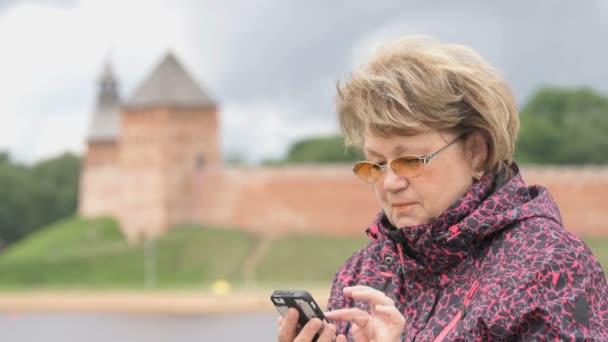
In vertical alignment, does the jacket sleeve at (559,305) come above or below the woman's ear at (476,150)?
below

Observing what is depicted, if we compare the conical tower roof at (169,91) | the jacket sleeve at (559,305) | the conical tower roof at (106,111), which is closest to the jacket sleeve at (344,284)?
the jacket sleeve at (559,305)

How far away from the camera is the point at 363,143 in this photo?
6.24 ft

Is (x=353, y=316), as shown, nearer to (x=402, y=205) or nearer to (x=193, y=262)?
(x=402, y=205)

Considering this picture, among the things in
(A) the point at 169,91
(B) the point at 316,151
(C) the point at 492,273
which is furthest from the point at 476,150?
(B) the point at 316,151

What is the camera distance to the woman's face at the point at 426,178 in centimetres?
180

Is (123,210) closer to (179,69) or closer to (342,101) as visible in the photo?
(179,69)

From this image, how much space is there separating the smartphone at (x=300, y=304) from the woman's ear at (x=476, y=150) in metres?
0.35

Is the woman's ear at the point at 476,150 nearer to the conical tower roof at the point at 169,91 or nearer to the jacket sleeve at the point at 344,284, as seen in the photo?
the jacket sleeve at the point at 344,284

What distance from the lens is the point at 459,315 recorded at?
171 cm

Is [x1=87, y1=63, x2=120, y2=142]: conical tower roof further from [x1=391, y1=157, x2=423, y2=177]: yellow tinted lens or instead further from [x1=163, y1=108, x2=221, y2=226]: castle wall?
[x1=391, y1=157, x2=423, y2=177]: yellow tinted lens

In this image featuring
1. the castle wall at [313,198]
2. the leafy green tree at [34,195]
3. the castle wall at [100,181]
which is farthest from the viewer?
the leafy green tree at [34,195]

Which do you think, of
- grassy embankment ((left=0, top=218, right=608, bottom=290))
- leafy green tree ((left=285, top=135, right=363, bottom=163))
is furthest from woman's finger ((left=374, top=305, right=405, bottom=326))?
leafy green tree ((left=285, top=135, right=363, bottom=163))

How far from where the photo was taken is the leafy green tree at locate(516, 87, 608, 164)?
159 ft

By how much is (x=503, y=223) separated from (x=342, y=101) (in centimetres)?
35
